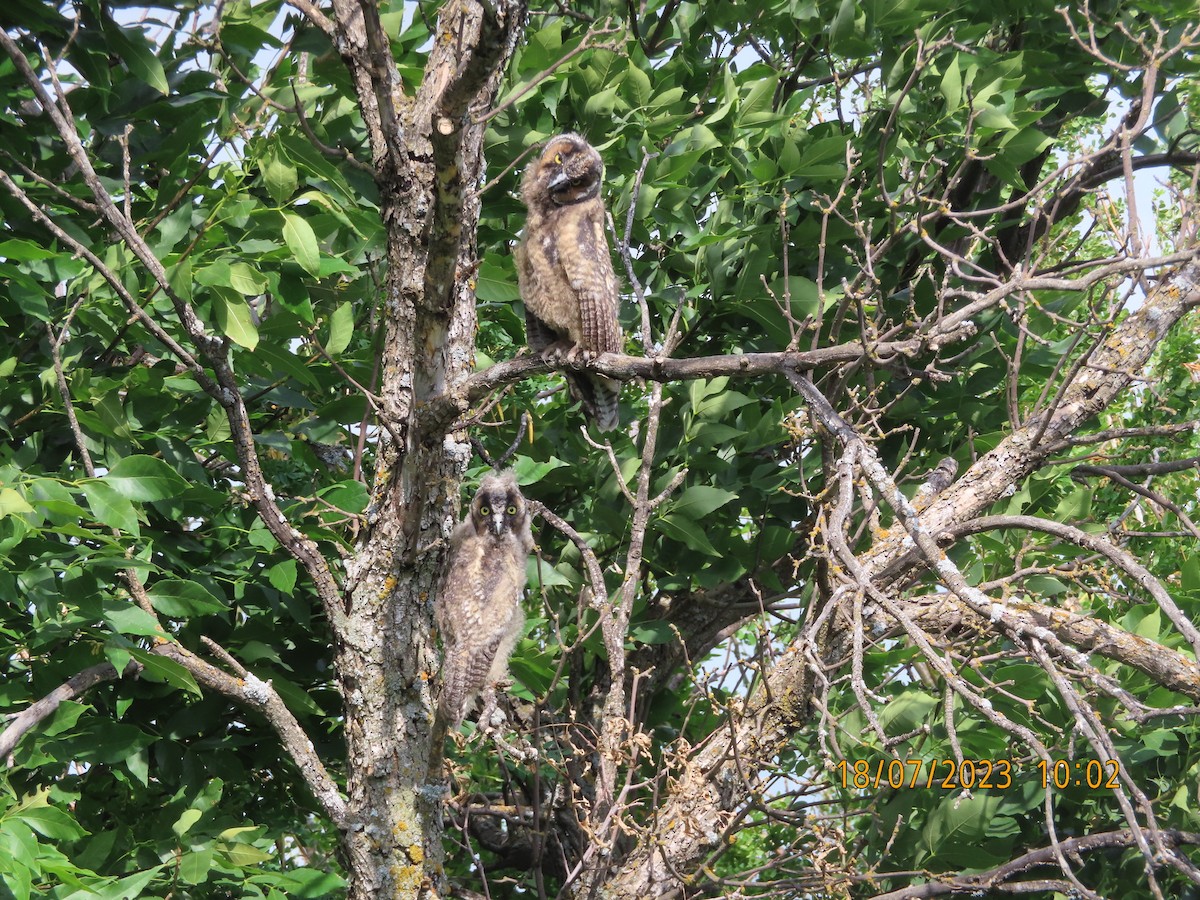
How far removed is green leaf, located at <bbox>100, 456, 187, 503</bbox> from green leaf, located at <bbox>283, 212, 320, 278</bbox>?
27.6 inches

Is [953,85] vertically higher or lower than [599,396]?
higher

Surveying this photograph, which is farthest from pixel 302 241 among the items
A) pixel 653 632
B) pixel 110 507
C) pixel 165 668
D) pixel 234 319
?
pixel 653 632

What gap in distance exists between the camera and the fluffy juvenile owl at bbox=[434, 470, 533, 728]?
13.9ft

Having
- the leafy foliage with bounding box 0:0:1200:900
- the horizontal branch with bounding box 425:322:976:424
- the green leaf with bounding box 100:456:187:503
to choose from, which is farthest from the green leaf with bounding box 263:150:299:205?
the horizontal branch with bounding box 425:322:976:424

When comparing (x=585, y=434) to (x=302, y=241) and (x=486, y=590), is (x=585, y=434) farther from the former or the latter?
(x=302, y=241)

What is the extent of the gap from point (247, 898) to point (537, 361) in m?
1.88

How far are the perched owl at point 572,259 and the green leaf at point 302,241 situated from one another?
3.37ft

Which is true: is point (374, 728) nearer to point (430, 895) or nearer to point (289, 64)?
point (430, 895)

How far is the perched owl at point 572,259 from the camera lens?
3959mm

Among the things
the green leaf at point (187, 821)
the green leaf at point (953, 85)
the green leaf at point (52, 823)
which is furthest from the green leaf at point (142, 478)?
the green leaf at point (953, 85)

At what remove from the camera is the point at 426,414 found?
111 inches
